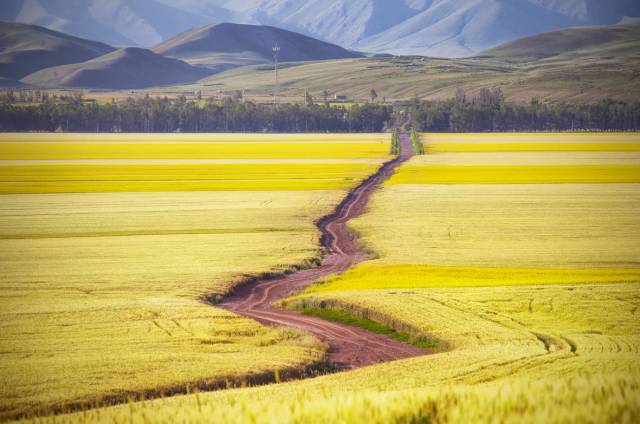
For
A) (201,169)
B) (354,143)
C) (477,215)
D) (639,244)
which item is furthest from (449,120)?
(639,244)

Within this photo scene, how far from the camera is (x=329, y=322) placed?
30.0 meters

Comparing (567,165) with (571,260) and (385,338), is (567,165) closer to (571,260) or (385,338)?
(571,260)

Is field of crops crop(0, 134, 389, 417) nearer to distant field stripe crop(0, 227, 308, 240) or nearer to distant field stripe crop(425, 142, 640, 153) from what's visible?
distant field stripe crop(0, 227, 308, 240)

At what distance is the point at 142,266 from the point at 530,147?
92.3 meters

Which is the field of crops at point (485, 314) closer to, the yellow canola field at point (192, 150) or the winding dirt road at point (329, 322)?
the winding dirt road at point (329, 322)

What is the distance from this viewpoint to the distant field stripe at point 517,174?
76375 millimetres

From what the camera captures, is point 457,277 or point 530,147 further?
point 530,147

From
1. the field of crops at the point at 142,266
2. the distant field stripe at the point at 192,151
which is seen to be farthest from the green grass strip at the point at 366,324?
the distant field stripe at the point at 192,151

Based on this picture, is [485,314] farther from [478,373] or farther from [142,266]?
[142,266]

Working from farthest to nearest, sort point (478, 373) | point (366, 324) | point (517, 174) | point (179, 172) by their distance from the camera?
point (179, 172) → point (517, 174) → point (366, 324) → point (478, 373)

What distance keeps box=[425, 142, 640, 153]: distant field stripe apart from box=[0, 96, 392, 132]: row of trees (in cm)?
4617

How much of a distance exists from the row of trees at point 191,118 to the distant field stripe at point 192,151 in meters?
40.1

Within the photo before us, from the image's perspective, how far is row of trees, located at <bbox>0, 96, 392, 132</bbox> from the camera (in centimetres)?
17000

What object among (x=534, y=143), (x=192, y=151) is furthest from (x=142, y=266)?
(x=534, y=143)
